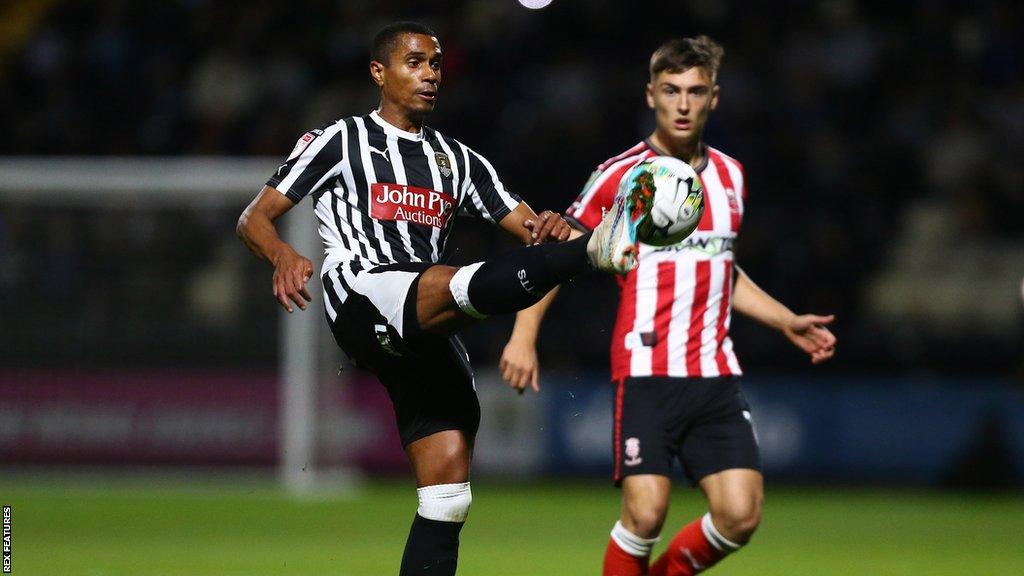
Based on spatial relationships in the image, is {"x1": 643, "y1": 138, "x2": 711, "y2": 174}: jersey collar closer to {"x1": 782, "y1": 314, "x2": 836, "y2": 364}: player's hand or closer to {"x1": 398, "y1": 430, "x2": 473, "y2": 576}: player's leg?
{"x1": 782, "y1": 314, "x2": 836, "y2": 364}: player's hand

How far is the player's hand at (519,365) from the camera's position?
5.61 metres

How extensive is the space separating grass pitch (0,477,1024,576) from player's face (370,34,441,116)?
3.09 meters

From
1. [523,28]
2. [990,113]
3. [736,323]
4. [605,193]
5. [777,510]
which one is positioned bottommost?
[777,510]

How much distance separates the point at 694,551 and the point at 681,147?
61.9 inches

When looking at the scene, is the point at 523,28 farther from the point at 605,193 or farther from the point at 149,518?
the point at 605,193

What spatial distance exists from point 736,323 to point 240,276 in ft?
13.7

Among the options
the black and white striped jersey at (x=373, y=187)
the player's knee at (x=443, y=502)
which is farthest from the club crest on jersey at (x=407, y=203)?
the player's knee at (x=443, y=502)

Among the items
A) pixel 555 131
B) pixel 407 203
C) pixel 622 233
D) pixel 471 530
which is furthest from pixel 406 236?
pixel 555 131

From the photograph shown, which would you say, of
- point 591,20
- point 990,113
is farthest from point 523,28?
point 990,113

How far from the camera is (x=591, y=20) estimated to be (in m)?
15.2

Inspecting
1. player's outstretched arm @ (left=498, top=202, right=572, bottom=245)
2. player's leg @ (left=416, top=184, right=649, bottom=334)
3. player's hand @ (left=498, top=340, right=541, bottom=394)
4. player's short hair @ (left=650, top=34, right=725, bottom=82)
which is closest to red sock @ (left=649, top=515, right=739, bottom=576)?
player's hand @ (left=498, top=340, right=541, bottom=394)

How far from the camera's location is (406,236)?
527cm

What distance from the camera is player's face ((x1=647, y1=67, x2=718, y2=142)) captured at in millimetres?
5969

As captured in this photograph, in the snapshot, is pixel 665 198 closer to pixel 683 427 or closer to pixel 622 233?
pixel 622 233
